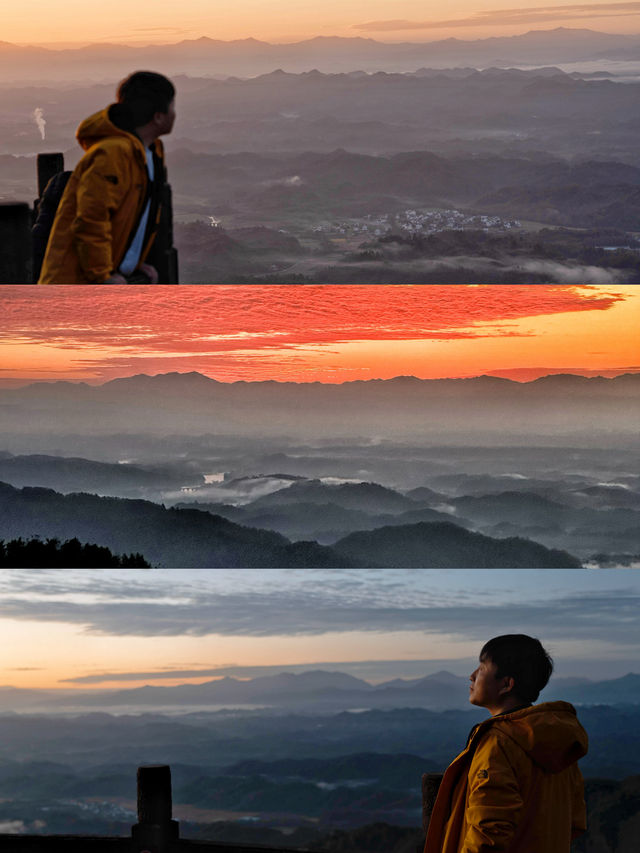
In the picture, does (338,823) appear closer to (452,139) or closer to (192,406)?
A: (192,406)

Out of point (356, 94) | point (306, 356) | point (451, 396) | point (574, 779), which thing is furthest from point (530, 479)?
point (574, 779)

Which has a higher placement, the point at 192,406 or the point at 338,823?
the point at 192,406

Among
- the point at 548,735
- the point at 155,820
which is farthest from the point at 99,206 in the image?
the point at 155,820

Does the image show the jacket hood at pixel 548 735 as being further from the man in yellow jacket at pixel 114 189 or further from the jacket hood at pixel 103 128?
the jacket hood at pixel 103 128

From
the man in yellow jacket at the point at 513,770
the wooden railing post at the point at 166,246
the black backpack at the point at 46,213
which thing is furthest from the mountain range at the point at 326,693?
the man in yellow jacket at the point at 513,770

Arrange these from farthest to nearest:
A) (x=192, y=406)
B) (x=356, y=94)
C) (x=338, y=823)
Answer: (x=338, y=823), (x=192, y=406), (x=356, y=94)

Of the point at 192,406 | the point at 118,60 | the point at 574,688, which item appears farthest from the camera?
the point at 574,688

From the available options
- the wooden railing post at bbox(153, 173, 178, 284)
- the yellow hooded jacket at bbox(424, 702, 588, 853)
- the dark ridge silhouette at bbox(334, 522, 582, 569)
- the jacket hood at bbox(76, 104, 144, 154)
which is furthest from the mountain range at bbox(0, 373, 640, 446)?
the yellow hooded jacket at bbox(424, 702, 588, 853)

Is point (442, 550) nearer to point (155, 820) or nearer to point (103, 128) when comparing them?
point (155, 820)
